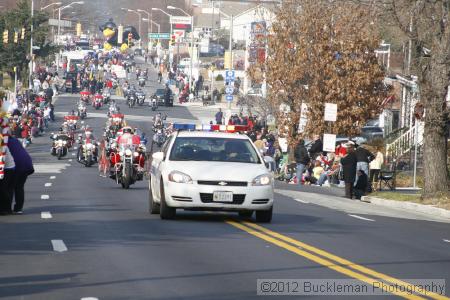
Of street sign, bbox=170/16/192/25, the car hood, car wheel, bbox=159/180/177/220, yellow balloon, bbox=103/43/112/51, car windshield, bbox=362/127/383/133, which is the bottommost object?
car wheel, bbox=159/180/177/220

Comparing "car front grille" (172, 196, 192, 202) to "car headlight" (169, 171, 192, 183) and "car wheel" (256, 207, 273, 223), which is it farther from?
"car wheel" (256, 207, 273, 223)

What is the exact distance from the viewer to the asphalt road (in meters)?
12.8

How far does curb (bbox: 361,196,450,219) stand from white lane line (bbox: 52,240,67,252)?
14945 mm

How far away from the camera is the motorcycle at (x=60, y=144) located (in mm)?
55188

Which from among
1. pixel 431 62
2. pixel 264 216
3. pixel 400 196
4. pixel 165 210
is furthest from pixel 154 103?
pixel 165 210

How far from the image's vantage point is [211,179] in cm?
2041

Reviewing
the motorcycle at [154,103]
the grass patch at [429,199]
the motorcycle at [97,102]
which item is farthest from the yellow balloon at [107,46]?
the grass patch at [429,199]

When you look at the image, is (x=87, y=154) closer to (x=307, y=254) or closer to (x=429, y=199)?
(x=429, y=199)

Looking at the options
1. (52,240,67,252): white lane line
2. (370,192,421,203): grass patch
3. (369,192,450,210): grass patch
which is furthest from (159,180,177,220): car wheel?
(370,192,421,203): grass patch

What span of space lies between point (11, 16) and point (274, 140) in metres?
55.9

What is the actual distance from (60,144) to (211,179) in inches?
1401

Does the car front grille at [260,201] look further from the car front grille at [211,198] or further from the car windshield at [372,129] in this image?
the car windshield at [372,129]

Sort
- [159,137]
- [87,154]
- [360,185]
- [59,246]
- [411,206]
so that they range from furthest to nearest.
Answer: [159,137] < [87,154] < [360,185] < [411,206] < [59,246]

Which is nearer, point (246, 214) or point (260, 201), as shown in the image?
point (260, 201)
